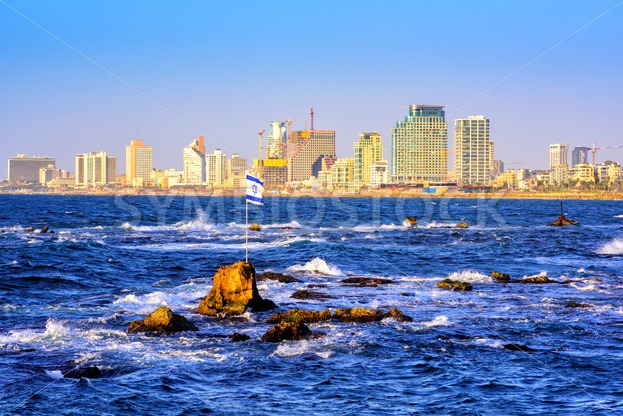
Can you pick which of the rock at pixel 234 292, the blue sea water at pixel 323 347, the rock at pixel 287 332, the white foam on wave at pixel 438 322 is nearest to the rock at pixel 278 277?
the blue sea water at pixel 323 347

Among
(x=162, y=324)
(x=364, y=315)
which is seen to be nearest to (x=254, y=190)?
(x=364, y=315)

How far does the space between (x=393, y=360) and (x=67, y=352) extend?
8.65 metres

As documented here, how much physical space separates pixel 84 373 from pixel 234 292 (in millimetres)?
9236

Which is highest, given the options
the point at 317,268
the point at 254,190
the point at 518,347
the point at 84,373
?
the point at 254,190

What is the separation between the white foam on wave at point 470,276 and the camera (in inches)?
1454

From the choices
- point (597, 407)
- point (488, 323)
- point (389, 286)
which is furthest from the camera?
point (389, 286)

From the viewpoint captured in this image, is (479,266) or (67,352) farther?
Result: (479,266)

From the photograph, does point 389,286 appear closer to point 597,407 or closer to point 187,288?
point 187,288

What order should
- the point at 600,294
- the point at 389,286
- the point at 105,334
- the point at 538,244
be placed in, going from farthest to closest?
the point at 538,244 → the point at 389,286 → the point at 600,294 → the point at 105,334

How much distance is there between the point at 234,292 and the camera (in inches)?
1048

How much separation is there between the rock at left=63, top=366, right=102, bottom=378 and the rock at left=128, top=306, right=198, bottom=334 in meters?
4.43

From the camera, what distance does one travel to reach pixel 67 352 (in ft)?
65.6

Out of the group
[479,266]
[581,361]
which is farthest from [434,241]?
[581,361]

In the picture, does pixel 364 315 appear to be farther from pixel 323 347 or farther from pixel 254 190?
pixel 254 190
